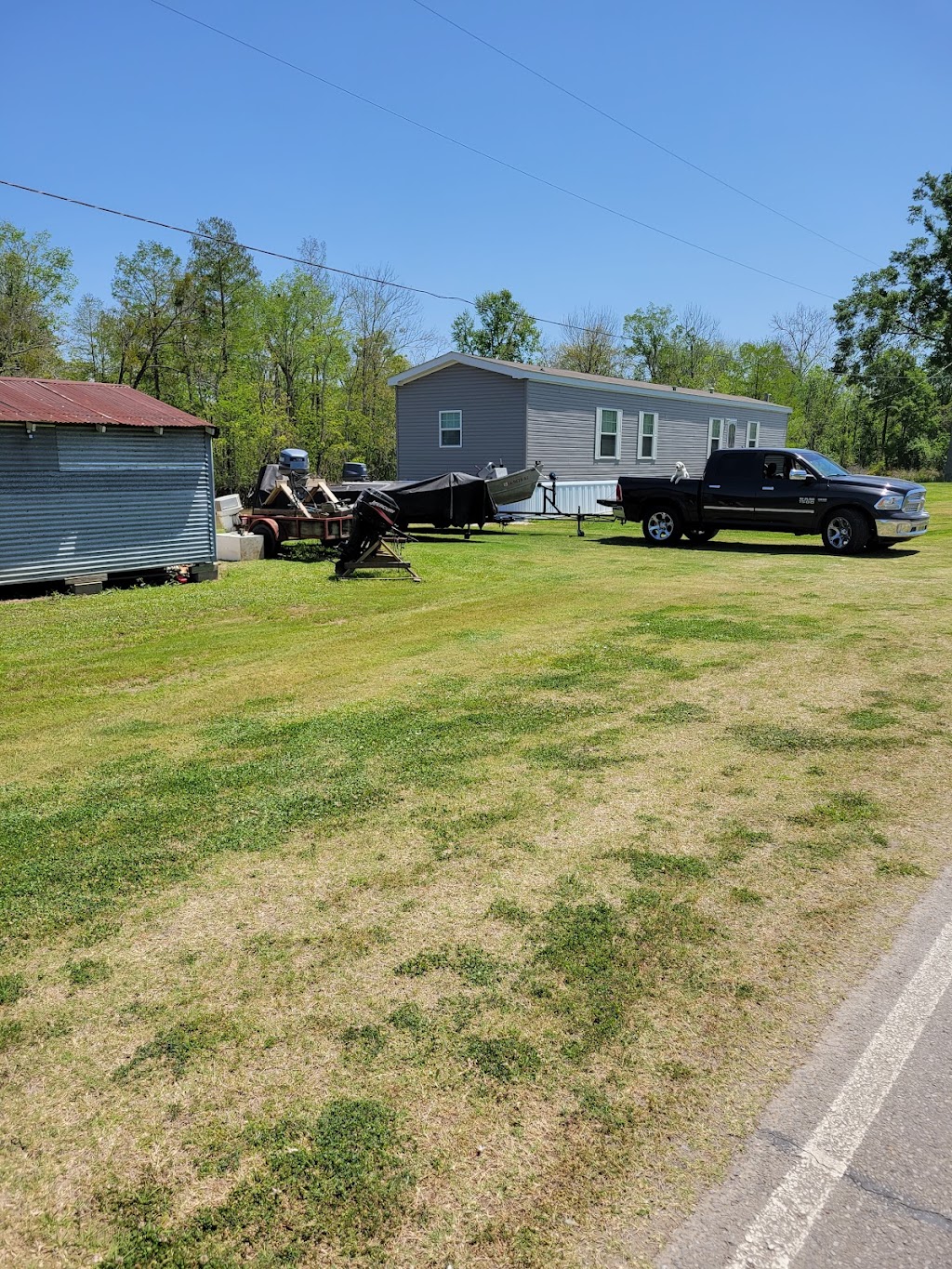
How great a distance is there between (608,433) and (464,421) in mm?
4241

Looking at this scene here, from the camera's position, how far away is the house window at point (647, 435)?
26109 mm

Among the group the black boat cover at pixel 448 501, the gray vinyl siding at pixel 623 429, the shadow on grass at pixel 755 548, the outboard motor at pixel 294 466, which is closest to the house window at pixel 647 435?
the gray vinyl siding at pixel 623 429

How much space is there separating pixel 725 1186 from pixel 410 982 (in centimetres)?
118

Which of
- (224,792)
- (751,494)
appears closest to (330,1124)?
(224,792)

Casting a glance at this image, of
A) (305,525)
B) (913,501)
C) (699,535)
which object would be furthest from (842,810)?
(699,535)

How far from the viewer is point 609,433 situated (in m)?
24.9

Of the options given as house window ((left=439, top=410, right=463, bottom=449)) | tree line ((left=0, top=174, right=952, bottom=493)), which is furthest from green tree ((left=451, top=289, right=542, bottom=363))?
A: house window ((left=439, top=410, right=463, bottom=449))

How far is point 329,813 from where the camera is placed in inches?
172

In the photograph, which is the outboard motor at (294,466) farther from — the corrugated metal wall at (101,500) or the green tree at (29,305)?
the green tree at (29,305)

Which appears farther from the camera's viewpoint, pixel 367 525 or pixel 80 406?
pixel 367 525

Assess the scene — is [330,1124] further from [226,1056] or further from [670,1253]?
[670,1253]

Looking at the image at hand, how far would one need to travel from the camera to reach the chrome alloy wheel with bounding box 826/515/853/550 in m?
14.8

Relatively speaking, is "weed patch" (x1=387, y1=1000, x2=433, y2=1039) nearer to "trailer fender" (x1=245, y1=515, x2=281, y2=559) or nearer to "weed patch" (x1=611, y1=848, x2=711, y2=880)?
"weed patch" (x1=611, y1=848, x2=711, y2=880)

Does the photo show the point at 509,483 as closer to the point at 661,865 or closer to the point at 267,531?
the point at 267,531
